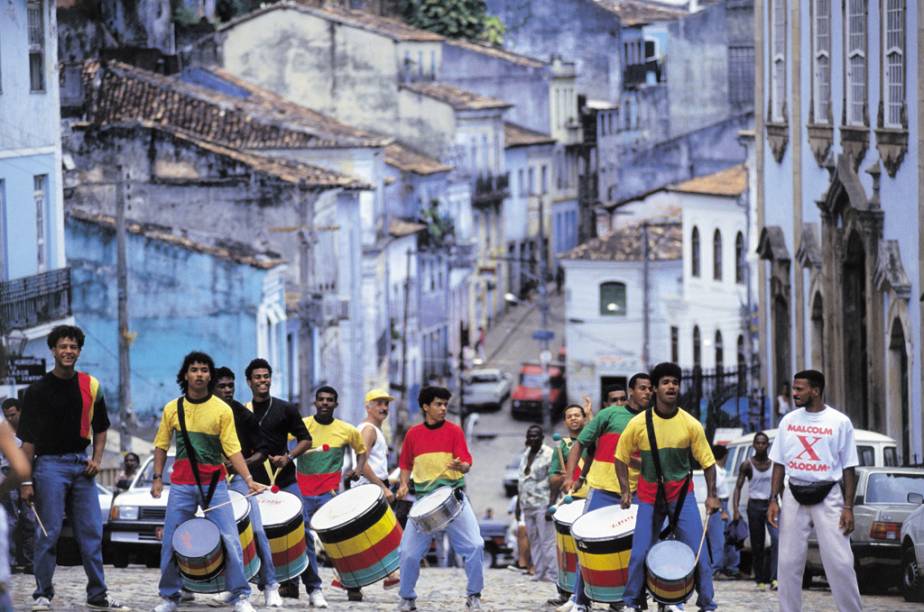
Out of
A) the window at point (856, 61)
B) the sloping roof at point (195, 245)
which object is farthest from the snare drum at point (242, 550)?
the sloping roof at point (195, 245)

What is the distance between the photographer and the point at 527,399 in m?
73.6

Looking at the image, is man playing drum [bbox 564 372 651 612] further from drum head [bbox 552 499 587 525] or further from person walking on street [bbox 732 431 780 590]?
person walking on street [bbox 732 431 780 590]

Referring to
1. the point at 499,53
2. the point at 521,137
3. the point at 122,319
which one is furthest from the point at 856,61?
the point at 521,137

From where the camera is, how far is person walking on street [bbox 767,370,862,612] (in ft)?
54.2

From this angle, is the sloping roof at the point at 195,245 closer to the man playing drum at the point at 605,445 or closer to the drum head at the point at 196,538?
the man playing drum at the point at 605,445

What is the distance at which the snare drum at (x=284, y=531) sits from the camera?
18.5m

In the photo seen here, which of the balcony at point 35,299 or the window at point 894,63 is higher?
the window at point 894,63

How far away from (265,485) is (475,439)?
2038 inches

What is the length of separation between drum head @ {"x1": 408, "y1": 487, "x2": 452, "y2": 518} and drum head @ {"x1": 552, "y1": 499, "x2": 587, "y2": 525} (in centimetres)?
90

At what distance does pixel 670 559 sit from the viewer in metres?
16.4

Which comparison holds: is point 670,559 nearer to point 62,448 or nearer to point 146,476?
point 62,448

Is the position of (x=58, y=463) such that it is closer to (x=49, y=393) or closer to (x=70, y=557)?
(x=49, y=393)

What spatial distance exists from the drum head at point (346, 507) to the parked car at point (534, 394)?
179ft

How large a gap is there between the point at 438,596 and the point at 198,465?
4.79 m
